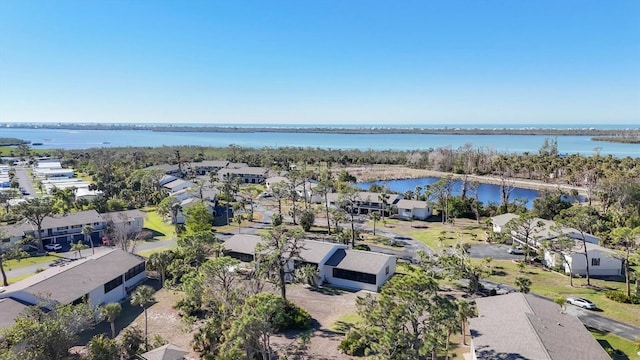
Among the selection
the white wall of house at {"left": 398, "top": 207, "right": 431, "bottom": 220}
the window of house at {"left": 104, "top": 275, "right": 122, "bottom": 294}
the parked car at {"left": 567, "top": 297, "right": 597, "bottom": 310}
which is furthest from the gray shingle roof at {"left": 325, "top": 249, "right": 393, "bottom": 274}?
the white wall of house at {"left": 398, "top": 207, "right": 431, "bottom": 220}

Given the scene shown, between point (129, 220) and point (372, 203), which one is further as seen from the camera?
point (372, 203)

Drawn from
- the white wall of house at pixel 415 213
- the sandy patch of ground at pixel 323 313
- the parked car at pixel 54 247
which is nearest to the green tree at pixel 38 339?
the sandy patch of ground at pixel 323 313

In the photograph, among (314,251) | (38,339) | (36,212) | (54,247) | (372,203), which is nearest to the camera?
(38,339)

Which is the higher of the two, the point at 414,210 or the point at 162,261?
the point at 162,261

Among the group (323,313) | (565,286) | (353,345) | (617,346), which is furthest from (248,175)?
(617,346)

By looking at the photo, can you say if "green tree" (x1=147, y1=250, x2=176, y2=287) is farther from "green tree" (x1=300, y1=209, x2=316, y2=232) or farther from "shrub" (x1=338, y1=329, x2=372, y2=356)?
"green tree" (x1=300, y1=209, x2=316, y2=232)

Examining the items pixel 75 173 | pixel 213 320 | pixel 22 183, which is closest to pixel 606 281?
pixel 213 320

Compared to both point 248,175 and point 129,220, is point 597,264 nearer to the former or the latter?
point 129,220
